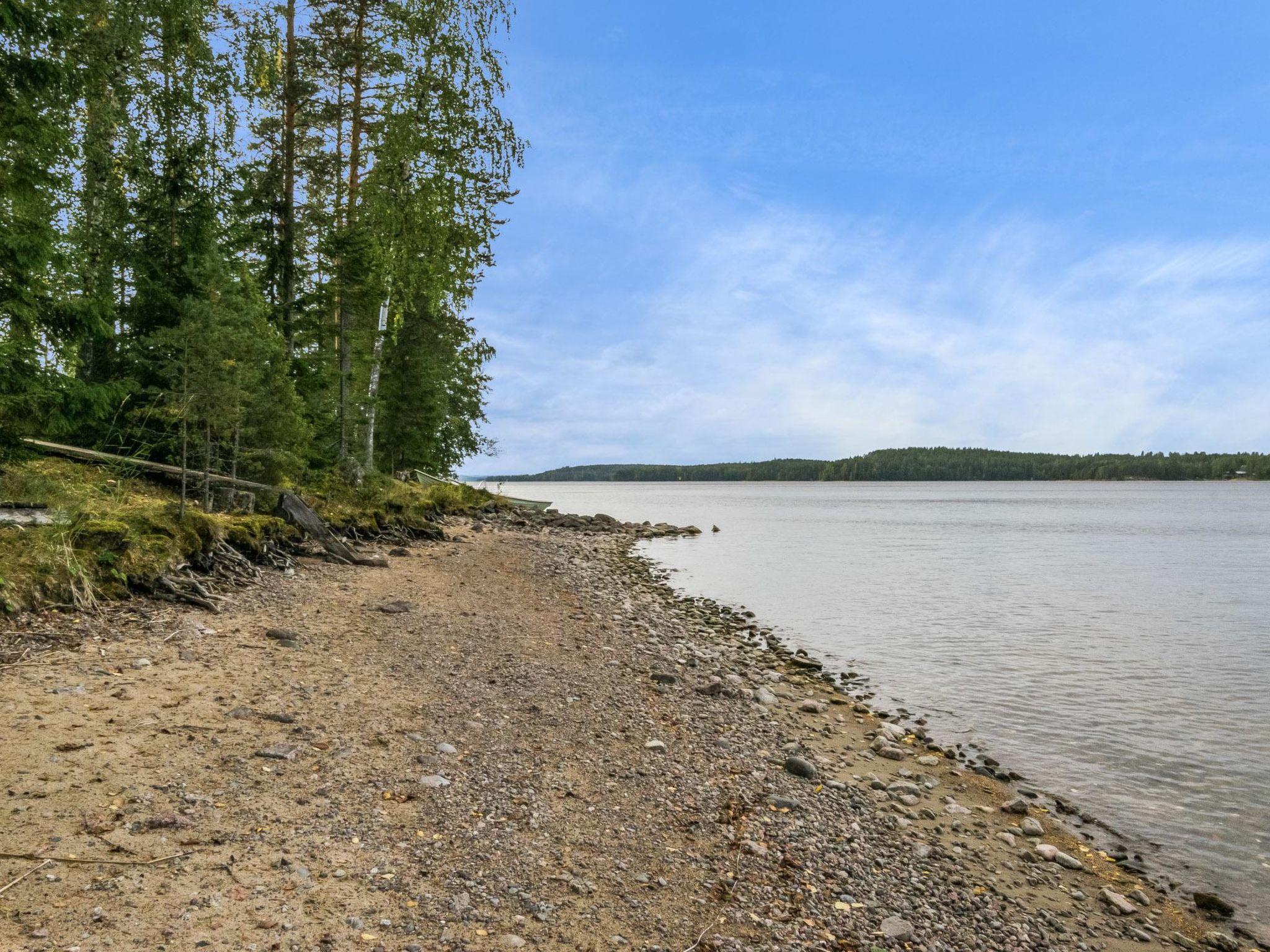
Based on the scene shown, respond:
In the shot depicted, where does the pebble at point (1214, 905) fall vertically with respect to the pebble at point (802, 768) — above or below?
below

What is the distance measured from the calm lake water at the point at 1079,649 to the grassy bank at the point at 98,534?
35.2 feet

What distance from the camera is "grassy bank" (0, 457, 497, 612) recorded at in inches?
317

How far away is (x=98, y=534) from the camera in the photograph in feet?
29.7

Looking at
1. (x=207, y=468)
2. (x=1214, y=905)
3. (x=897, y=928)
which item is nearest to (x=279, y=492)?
(x=207, y=468)

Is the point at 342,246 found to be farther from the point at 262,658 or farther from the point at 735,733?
the point at 735,733

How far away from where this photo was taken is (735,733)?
8.12 m

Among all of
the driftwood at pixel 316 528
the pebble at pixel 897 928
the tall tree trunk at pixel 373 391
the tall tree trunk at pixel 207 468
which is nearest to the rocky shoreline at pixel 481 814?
the pebble at pixel 897 928

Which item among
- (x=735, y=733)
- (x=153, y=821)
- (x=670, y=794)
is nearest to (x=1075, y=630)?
(x=735, y=733)

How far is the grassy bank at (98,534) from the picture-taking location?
805cm

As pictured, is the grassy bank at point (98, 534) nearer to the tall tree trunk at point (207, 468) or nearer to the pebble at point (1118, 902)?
the tall tree trunk at point (207, 468)

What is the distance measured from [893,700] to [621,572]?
1258 centimetres

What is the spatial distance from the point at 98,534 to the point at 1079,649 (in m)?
17.1

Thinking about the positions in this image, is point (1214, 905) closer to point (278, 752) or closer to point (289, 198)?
point (278, 752)

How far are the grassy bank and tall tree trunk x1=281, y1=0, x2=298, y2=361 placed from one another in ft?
17.0
